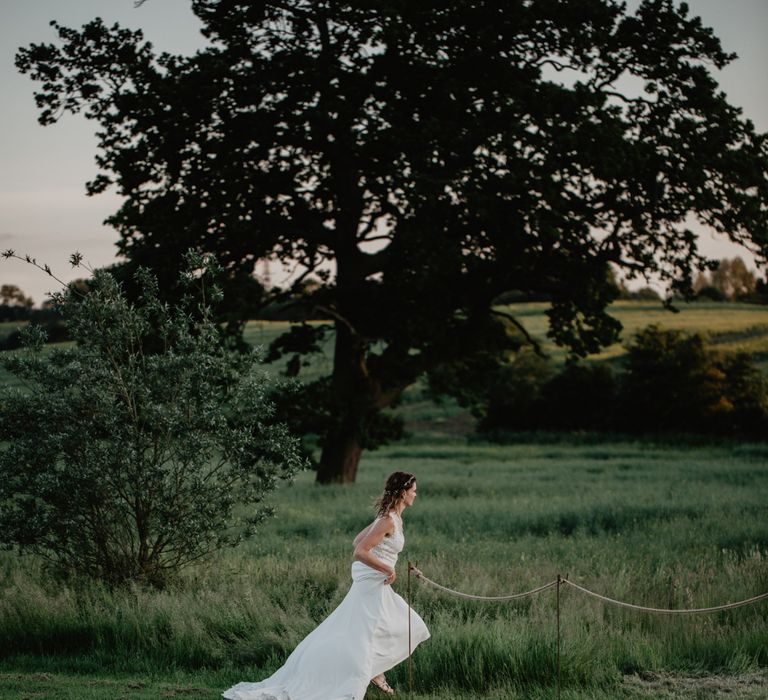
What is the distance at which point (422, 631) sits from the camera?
8.43 metres

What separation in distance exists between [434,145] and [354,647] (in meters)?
15.1

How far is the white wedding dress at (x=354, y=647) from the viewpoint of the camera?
790 cm

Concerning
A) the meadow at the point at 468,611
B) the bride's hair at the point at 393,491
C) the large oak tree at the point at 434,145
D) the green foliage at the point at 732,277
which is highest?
the green foliage at the point at 732,277

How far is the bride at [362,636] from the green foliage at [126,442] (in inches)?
156

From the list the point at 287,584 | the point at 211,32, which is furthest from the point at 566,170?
the point at 287,584

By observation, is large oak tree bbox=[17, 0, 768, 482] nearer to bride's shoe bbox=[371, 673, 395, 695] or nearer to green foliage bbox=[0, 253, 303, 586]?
green foliage bbox=[0, 253, 303, 586]

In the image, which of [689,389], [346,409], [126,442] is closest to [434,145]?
[346,409]

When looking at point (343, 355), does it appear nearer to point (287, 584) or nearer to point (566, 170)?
point (566, 170)

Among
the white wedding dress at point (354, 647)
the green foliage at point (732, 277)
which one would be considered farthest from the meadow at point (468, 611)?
the green foliage at point (732, 277)

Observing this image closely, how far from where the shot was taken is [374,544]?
319 inches

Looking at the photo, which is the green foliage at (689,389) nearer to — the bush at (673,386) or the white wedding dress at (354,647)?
the bush at (673,386)

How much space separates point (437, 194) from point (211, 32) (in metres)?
7.77

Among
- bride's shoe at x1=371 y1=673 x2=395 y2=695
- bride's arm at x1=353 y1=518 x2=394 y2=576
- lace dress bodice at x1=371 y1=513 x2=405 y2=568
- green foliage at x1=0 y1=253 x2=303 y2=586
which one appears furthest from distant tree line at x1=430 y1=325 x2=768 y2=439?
bride's arm at x1=353 y1=518 x2=394 y2=576

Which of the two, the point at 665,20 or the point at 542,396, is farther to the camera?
the point at 542,396
